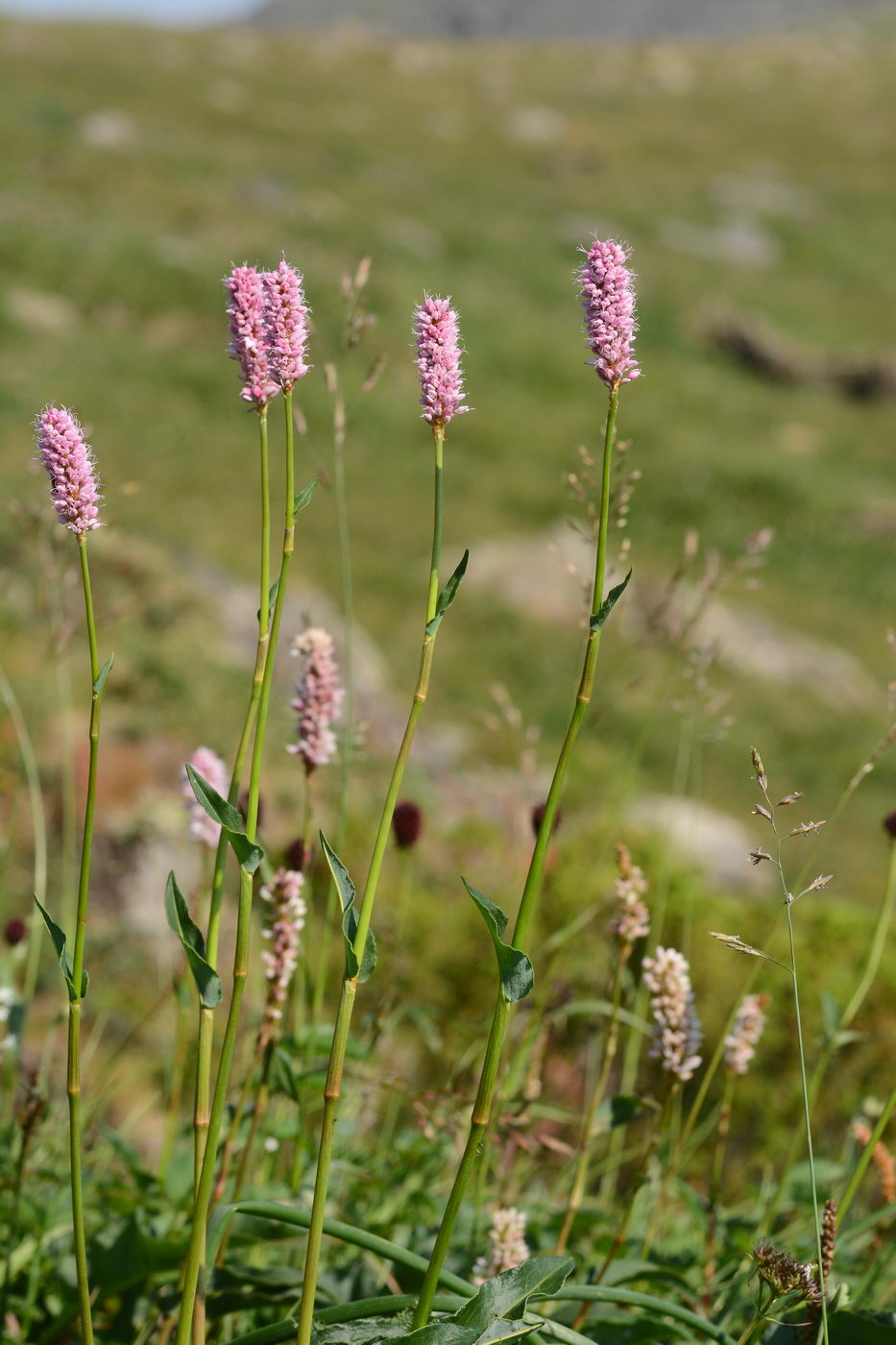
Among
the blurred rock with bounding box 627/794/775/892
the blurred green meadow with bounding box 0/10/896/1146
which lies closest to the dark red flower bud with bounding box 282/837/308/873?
the blurred green meadow with bounding box 0/10/896/1146

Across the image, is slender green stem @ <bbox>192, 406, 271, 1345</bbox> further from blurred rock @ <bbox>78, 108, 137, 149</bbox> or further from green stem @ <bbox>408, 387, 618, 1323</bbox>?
blurred rock @ <bbox>78, 108, 137, 149</bbox>

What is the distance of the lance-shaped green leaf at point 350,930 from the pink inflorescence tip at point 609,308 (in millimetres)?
469

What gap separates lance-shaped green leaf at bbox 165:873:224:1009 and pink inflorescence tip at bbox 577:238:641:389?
0.57 m

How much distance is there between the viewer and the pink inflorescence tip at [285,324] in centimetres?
96

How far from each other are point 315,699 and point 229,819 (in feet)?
1.55

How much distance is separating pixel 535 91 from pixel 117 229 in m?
38.0

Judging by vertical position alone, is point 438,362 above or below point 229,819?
above

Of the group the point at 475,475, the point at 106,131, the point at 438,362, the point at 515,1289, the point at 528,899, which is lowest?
the point at 515,1289

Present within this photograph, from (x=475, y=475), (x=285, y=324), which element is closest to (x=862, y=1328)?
(x=285, y=324)

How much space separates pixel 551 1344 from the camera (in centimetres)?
126

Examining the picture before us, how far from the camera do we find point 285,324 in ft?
3.18

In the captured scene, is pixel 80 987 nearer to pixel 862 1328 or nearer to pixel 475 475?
pixel 862 1328

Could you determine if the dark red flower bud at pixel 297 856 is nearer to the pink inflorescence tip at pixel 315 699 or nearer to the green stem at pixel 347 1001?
the pink inflorescence tip at pixel 315 699

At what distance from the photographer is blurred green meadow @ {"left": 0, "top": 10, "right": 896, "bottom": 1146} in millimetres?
4441
